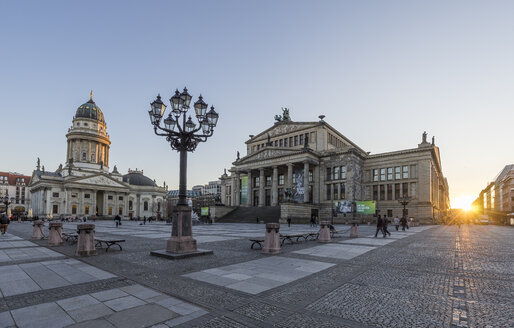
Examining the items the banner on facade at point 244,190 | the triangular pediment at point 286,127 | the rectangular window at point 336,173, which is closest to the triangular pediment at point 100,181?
the banner on facade at point 244,190

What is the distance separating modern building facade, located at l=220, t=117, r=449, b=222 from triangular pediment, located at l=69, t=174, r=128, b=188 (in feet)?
147

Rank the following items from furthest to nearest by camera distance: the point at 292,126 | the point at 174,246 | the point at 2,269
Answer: the point at 292,126, the point at 174,246, the point at 2,269

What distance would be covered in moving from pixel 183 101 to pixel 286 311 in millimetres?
Answer: 8912

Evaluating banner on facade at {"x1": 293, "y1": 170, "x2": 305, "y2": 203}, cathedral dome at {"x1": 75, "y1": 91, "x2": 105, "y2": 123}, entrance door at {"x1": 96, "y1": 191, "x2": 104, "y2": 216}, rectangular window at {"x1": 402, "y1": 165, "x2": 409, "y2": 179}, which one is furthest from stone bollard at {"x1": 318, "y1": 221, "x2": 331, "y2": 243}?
cathedral dome at {"x1": 75, "y1": 91, "x2": 105, "y2": 123}

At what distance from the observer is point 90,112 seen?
92.6 metres

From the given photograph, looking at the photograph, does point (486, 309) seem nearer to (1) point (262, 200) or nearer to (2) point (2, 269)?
(2) point (2, 269)

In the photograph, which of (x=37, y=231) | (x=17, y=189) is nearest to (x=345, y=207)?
(x=37, y=231)

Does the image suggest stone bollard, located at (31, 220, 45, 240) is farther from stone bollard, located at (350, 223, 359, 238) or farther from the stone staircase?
the stone staircase

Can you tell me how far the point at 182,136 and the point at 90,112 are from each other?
3783 inches

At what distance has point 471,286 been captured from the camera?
7188mm

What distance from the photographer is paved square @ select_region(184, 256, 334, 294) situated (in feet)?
23.3

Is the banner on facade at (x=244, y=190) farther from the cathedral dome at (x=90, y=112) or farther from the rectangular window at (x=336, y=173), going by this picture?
the cathedral dome at (x=90, y=112)

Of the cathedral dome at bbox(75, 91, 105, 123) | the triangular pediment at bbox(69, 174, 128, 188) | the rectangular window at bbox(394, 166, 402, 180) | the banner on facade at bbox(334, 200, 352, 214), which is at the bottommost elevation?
the banner on facade at bbox(334, 200, 352, 214)

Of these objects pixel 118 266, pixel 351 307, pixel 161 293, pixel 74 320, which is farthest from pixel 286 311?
pixel 118 266
